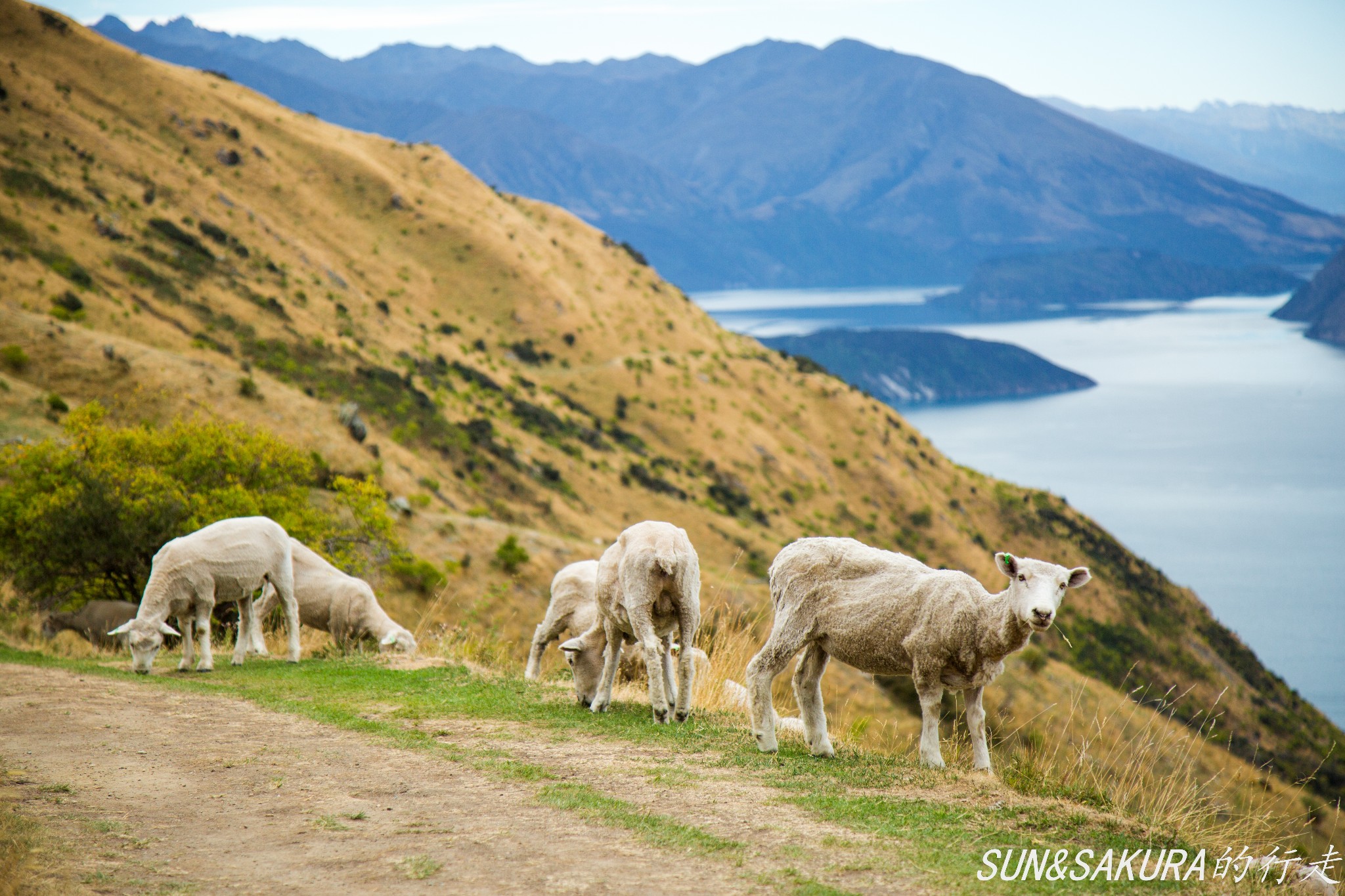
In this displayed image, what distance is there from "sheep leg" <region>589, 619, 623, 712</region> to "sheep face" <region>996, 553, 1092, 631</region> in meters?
4.73

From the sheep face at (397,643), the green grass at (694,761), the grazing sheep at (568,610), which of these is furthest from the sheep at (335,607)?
the grazing sheep at (568,610)

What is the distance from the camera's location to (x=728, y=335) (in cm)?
12950

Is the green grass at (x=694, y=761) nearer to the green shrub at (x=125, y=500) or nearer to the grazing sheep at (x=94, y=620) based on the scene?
the grazing sheep at (x=94, y=620)

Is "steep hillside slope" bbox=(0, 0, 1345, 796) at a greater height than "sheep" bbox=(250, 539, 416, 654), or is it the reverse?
"steep hillside slope" bbox=(0, 0, 1345, 796)

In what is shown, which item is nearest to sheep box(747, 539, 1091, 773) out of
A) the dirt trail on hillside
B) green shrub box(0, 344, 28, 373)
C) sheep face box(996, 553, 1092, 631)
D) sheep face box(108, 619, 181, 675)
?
sheep face box(996, 553, 1092, 631)

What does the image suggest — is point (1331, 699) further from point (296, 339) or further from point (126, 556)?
point (126, 556)

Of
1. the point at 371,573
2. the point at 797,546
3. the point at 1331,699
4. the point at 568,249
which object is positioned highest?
the point at 568,249

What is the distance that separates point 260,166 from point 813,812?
352 ft

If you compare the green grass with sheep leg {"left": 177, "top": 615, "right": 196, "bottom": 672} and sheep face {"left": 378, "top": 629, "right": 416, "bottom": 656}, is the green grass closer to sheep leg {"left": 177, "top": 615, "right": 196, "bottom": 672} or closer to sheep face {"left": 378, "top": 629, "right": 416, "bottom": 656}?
sheep leg {"left": 177, "top": 615, "right": 196, "bottom": 672}

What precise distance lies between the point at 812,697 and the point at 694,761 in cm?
135

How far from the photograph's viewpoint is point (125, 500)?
68.9 ft

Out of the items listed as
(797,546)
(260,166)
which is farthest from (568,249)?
(797,546)

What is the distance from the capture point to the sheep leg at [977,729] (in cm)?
877

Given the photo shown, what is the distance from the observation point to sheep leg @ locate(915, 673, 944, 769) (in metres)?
8.66
